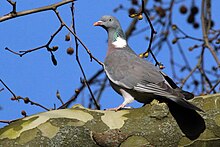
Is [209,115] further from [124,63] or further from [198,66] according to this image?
[198,66]

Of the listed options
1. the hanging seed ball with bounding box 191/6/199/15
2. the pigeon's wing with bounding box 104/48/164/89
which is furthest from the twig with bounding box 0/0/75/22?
the hanging seed ball with bounding box 191/6/199/15

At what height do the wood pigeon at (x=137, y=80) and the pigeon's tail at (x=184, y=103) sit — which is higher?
the pigeon's tail at (x=184, y=103)

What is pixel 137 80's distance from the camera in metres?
2.55

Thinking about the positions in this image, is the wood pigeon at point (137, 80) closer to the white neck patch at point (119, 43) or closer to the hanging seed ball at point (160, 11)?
the white neck patch at point (119, 43)

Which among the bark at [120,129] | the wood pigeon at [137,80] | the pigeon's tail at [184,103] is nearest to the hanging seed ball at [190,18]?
the wood pigeon at [137,80]

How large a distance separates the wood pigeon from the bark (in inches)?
4.0

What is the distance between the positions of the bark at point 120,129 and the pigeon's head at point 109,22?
125 cm

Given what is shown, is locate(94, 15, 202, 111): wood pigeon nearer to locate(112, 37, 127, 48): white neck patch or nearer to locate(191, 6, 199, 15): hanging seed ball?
locate(112, 37, 127, 48): white neck patch

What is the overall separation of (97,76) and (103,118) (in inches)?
72.4

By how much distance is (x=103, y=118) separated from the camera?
2037 millimetres

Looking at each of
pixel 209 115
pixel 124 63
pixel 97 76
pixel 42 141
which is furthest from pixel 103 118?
pixel 97 76

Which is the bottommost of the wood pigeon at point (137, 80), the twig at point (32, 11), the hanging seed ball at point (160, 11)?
the hanging seed ball at point (160, 11)

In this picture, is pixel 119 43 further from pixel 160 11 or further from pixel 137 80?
pixel 160 11

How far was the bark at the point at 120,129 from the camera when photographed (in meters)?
1.96
